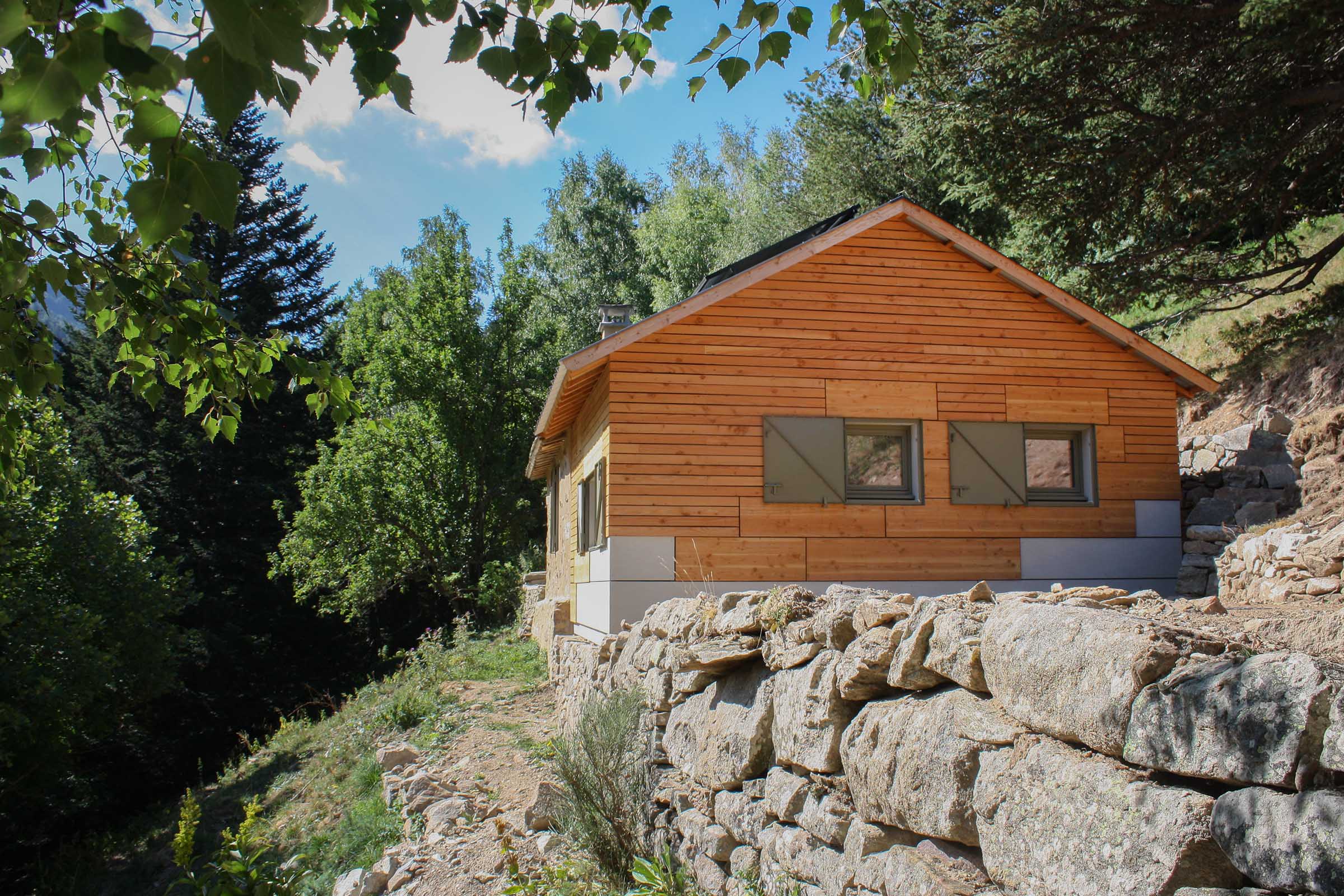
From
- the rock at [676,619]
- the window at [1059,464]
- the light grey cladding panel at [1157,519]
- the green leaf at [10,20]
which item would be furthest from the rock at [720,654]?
the light grey cladding panel at [1157,519]

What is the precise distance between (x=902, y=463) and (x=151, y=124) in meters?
9.95

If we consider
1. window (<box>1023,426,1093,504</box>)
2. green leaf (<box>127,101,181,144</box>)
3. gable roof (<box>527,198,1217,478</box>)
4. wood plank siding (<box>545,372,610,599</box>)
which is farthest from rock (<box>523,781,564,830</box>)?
window (<box>1023,426,1093,504</box>)

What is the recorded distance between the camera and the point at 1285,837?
74.3 inches

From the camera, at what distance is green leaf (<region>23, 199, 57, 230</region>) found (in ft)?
10.2

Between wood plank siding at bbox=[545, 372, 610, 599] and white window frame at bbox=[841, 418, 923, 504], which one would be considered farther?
wood plank siding at bbox=[545, 372, 610, 599]

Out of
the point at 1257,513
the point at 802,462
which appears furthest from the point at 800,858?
the point at 1257,513

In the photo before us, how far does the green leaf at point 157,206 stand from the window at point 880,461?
927 centimetres

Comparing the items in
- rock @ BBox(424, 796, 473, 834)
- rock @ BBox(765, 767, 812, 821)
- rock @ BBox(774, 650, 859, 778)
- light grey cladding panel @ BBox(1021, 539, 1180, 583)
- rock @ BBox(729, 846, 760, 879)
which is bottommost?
rock @ BBox(424, 796, 473, 834)

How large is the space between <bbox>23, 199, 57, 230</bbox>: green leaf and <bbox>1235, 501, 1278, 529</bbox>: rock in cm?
1133

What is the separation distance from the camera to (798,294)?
427 inches

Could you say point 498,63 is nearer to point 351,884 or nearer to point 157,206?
point 157,206

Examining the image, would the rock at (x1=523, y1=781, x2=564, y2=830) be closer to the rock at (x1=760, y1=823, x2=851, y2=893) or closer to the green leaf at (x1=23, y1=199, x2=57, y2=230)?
the rock at (x1=760, y1=823, x2=851, y2=893)

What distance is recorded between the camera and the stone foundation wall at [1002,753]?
199 cm

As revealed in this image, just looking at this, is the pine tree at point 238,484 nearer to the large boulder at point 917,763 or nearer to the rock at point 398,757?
the rock at point 398,757
